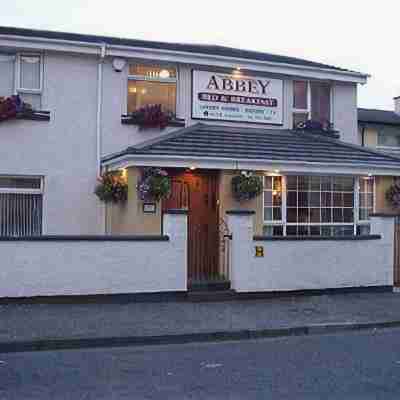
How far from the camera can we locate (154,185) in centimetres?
1309

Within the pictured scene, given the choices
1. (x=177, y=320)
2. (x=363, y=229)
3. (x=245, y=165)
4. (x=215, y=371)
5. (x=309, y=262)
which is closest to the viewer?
(x=215, y=371)

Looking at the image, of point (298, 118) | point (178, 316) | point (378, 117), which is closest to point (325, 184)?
point (298, 118)

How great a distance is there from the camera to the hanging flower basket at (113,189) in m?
13.9

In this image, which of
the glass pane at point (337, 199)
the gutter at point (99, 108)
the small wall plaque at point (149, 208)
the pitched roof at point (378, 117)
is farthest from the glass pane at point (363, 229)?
the pitched roof at point (378, 117)

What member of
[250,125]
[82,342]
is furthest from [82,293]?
[250,125]

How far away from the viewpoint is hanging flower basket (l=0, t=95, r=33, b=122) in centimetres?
1418

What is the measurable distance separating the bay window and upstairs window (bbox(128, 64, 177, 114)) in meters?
3.58

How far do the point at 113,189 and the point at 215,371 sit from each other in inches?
290

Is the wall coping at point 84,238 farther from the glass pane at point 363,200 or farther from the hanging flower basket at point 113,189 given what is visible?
the glass pane at point 363,200

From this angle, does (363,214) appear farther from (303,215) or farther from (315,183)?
(303,215)

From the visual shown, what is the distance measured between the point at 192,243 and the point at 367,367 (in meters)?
6.22

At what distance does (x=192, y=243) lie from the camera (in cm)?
1318

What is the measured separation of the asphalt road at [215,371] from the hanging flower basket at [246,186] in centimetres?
511

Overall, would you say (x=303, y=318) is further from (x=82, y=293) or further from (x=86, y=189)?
(x=86, y=189)
